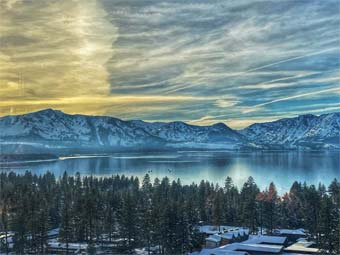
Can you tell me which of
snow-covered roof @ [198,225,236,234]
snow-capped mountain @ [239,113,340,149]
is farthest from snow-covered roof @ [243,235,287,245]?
snow-capped mountain @ [239,113,340,149]

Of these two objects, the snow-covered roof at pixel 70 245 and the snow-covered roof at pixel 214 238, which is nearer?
the snow-covered roof at pixel 70 245

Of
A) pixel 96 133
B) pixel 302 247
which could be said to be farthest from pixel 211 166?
pixel 302 247

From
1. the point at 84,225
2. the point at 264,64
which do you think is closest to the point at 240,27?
the point at 264,64

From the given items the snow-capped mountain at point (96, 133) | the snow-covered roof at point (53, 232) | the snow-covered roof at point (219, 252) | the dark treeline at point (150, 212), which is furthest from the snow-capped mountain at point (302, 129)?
the snow-covered roof at point (53, 232)

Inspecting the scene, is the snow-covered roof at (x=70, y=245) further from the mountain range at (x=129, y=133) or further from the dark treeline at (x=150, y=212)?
the mountain range at (x=129, y=133)

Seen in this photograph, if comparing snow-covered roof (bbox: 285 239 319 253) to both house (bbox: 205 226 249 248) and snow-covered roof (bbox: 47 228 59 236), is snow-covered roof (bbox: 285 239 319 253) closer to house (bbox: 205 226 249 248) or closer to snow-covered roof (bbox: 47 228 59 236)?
house (bbox: 205 226 249 248)

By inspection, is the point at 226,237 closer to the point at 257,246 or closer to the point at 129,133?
the point at 257,246

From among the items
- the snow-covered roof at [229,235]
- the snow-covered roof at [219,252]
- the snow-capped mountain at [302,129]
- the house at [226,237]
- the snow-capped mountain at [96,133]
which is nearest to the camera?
the snow-covered roof at [219,252]
